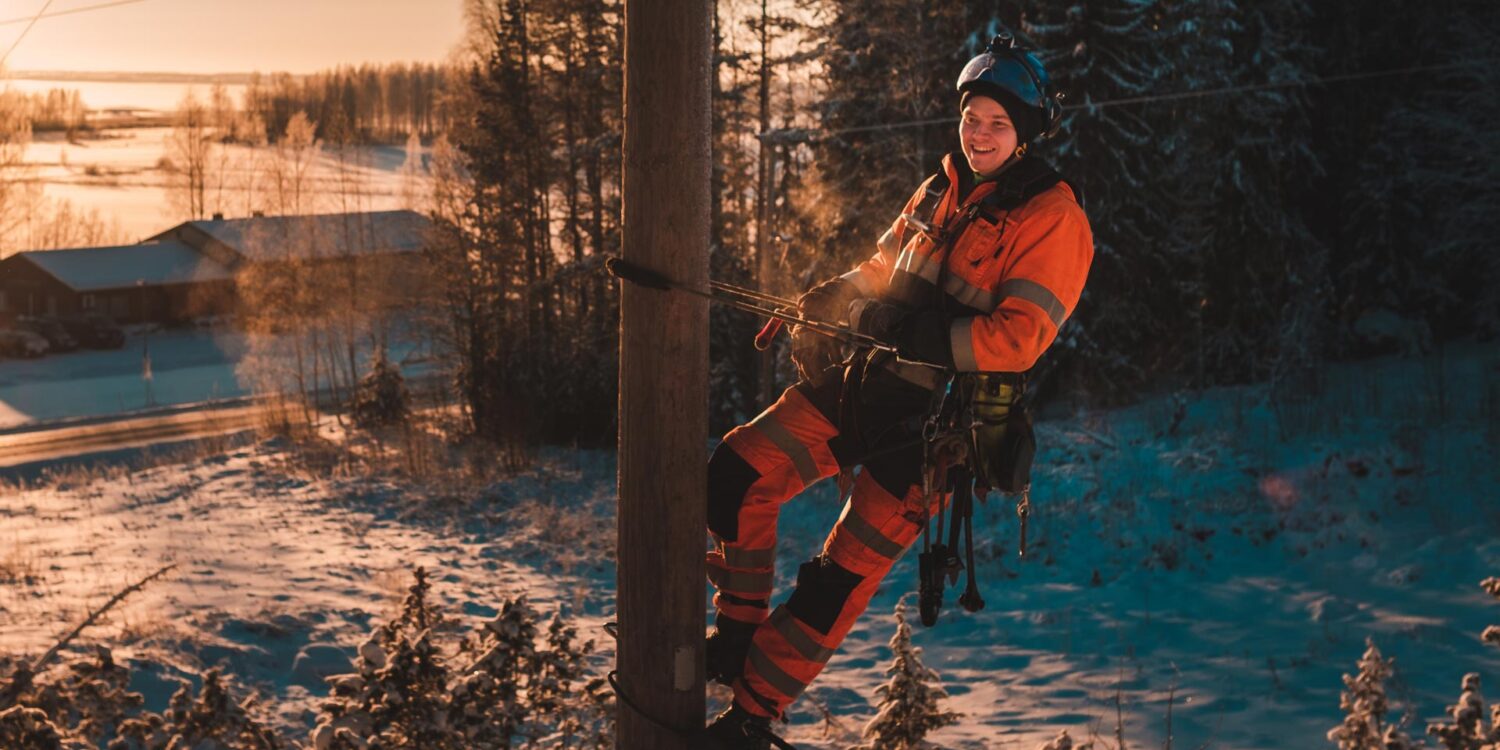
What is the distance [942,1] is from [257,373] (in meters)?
32.3

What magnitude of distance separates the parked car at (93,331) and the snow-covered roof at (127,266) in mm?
1673

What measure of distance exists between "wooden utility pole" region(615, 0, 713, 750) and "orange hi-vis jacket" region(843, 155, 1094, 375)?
0.88m

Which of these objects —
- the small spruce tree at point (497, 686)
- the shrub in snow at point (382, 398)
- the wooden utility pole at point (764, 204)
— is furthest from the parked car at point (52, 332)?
the small spruce tree at point (497, 686)

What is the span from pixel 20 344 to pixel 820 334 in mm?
63304

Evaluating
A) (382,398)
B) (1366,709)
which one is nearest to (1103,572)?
(1366,709)

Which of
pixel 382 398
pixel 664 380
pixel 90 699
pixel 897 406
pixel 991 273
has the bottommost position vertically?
pixel 382 398

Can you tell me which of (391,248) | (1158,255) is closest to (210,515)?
(1158,255)

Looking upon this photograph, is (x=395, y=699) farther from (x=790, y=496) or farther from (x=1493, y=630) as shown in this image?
(x=1493, y=630)

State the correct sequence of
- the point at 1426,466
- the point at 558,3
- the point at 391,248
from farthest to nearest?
the point at 391,248 < the point at 558,3 < the point at 1426,466

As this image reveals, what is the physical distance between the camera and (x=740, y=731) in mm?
4531

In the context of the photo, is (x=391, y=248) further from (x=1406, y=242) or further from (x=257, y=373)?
(x=1406, y=242)

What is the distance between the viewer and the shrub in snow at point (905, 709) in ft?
27.4

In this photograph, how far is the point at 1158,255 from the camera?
990 inches

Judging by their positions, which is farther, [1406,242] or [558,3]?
[558,3]
